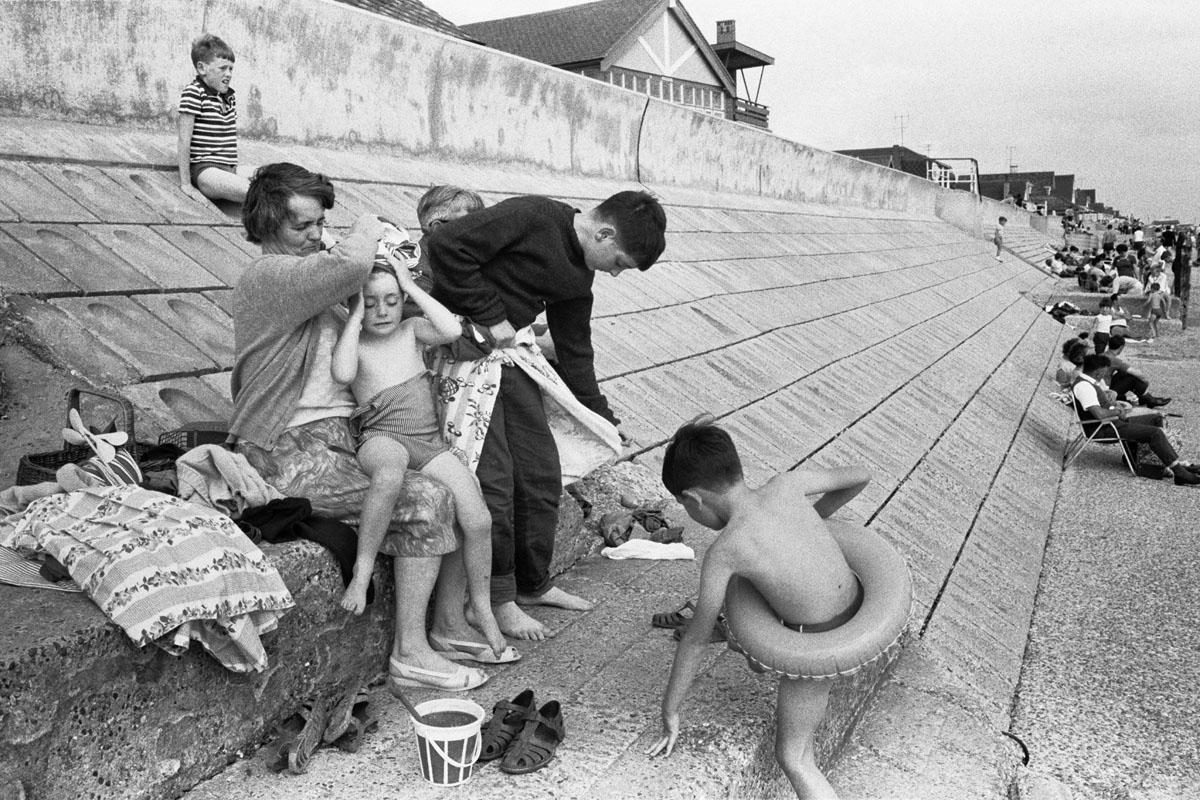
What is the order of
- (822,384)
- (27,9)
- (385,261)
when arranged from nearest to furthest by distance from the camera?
(385,261) → (27,9) → (822,384)

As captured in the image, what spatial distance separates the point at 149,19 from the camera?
507 cm

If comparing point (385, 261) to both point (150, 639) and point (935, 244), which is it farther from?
Result: point (935, 244)

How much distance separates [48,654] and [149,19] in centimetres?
408

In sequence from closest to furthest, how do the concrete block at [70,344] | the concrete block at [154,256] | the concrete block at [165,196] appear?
the concrete block at [70,344] → the concrete block at [154,256] → the concrete block at [165,196]

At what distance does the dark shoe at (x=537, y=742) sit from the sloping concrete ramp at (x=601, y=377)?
0.03 meters

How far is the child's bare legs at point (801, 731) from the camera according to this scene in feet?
8.54

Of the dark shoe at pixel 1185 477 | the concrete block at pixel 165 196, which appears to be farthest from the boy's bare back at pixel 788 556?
the dark shoe at pixel 1185 477

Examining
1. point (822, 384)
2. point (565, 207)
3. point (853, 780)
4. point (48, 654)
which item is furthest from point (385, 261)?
point (822, 384)

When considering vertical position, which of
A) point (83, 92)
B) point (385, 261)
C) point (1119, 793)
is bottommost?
point (1119, 793)

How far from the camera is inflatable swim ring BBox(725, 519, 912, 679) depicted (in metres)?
2.53

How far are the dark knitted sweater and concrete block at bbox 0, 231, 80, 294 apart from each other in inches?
54.3

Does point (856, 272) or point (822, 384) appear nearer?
point (822, 384)

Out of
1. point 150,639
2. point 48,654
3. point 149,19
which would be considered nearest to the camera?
point 48,654

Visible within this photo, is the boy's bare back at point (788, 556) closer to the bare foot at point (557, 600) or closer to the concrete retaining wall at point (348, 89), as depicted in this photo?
the bare foot at point (557, 600)
